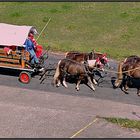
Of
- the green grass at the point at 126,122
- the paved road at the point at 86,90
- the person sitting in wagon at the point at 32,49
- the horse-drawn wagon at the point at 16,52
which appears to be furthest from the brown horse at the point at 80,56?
the green grass at the point at 126,122

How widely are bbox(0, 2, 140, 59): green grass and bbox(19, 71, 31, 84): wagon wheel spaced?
19.6 feet

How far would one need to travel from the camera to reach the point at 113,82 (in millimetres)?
21453

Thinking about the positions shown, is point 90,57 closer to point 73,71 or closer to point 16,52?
point 73,71

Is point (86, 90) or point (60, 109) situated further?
point (86, 90)

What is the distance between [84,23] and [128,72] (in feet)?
39.5

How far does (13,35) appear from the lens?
20.8 metres

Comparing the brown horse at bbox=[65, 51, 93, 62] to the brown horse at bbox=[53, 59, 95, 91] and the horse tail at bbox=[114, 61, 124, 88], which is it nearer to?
the brown horse at bbox=[53, 59, 95, 91]

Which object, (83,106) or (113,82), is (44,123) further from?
(113,82)

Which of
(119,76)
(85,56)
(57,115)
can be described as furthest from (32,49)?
(57,115)

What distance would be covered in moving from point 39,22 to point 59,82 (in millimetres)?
11560

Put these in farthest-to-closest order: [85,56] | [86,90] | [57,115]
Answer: [85,56], [86,90], [57,115]

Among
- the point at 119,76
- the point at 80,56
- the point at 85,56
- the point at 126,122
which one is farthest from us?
the point at 80,56

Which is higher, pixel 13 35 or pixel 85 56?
pixel 13 35

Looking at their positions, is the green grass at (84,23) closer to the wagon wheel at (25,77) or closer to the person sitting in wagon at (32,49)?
the person sitting in wagon at (32,49)
